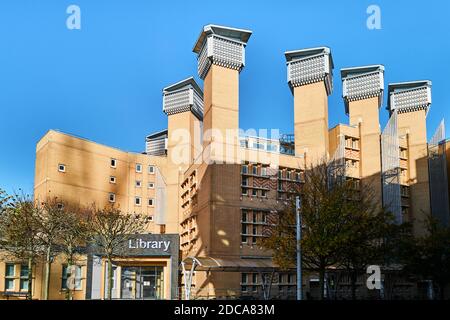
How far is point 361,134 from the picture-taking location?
62.8 m

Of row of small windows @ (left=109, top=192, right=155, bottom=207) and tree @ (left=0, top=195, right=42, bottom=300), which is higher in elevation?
row of small windows @ (left=109, top=192, right=155, bottom=207)

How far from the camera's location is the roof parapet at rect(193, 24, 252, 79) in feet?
171

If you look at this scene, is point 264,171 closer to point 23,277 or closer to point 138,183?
point 138,183

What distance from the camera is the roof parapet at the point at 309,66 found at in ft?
189

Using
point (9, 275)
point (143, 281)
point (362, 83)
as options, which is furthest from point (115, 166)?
point (362, 83)

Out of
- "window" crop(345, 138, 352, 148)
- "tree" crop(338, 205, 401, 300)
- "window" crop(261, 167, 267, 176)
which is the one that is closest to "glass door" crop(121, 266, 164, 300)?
"window" crop(261, 167, 267, 176)

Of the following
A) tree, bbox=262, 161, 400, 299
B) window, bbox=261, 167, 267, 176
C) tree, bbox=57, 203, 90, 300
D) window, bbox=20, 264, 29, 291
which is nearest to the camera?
tree, bbox=262, 161, 400, 299

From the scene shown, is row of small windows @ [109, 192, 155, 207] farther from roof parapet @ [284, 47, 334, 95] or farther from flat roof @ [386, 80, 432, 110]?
flat roof @ [386, 80, 432, 110]

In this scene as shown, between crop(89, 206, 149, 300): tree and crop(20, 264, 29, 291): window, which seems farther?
crop(20, 264, 29, 291): window

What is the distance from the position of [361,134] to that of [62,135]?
33.7 metres

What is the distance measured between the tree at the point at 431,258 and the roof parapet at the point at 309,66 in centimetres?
2199

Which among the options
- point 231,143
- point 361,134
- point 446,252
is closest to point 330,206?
point 446,252

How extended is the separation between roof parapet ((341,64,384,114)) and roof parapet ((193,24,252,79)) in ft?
55.7

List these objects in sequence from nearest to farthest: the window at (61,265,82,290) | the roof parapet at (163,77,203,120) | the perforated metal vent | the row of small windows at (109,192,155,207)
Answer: the window at (61,265,82,290), the perforated metal vent, the row of small windows at (109,192,155,207), the roof parapet at (163,77,203,120)
